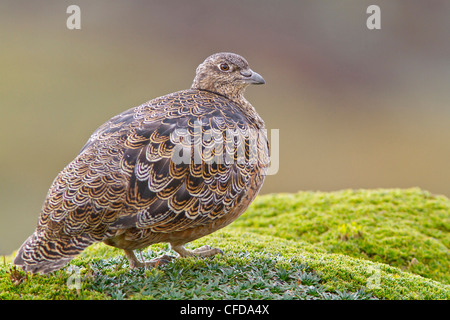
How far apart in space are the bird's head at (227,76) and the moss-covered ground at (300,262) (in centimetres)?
248

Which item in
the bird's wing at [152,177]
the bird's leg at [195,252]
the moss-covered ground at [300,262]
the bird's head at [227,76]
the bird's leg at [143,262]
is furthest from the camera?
the bird's head at [227,76]

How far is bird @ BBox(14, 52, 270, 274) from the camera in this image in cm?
536

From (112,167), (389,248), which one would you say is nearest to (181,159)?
(112,167)

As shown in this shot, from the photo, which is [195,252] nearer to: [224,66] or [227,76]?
[227,76]

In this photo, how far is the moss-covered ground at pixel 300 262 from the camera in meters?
5.48

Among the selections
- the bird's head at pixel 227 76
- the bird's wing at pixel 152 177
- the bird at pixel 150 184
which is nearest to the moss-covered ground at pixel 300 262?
the bird at pixel 150 184

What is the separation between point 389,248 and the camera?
836cm

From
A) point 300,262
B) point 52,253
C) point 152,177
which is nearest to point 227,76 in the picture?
point 152,177

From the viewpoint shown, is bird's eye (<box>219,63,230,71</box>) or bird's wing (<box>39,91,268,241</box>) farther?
bird's eye (<box>219,63,230,71</box>)

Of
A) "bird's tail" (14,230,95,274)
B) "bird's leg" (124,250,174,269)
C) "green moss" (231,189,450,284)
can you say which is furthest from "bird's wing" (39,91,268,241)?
"green moss" (231,189,450,284)

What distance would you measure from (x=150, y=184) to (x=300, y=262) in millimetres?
2444

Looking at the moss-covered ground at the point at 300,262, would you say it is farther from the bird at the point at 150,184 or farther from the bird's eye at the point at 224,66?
the bird's eye at the point at 224,66

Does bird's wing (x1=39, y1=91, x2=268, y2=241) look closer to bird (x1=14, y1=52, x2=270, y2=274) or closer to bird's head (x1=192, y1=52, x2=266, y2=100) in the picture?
bird (x1=14, y1=52, x2=270, y2=274)

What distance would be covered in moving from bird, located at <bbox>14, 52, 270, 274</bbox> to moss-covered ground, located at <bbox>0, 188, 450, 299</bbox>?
1.41 ft
